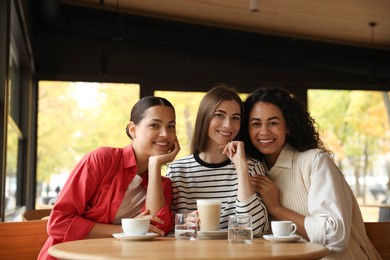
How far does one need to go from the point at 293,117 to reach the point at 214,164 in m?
0.41

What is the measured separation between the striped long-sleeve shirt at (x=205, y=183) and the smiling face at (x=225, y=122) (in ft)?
0.42

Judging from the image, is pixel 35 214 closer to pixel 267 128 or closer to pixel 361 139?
pixel 267 128

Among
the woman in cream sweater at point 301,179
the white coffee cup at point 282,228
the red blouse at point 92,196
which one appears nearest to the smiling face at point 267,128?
the woman in cream sweater at point 301,179

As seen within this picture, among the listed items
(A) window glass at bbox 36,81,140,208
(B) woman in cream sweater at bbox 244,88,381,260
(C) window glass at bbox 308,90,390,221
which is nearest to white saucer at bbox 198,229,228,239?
(B) woman in cream sweater at bbox 244,88,381,260

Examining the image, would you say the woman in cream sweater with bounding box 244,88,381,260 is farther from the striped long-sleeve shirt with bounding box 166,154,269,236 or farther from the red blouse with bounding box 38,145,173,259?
the red blouse with bounding box 38,145,173,259

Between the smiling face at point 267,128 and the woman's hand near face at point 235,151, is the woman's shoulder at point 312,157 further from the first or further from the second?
the woman's hand near face at point 235,151

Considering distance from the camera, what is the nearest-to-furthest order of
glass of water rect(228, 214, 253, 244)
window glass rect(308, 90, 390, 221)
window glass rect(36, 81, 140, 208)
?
glass of water rect(228, 214, 253, 244), window glass rect(36, 81, 140, 208), window glass rect(308, 90, 390, 221)

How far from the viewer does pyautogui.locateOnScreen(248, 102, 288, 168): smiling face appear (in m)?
2.73

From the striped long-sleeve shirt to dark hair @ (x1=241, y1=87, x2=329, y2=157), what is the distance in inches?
7.8

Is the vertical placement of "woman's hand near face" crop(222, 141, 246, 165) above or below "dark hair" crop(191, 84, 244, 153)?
below

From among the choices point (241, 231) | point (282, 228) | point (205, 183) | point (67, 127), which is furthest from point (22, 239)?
point (67, 127)

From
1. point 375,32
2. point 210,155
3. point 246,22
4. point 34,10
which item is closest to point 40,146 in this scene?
point 34,10

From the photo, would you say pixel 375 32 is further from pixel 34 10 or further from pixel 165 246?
pixel 165 246

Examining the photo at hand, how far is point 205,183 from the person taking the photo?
2.73m
